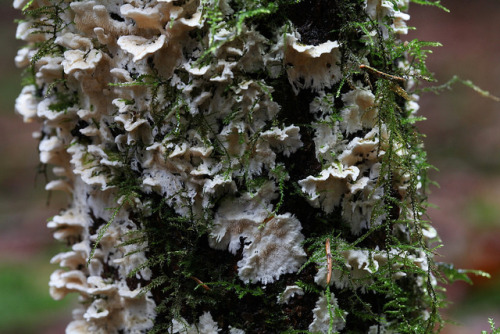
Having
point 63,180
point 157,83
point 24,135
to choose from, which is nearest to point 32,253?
point 24,135

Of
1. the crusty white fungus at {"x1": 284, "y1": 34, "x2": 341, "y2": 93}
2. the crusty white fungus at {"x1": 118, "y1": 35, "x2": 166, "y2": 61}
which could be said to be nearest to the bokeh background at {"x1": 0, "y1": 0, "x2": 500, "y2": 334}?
the crusty white fungus at {"x1": 284, "y1": 34, "x2": 341, "y2": 93}

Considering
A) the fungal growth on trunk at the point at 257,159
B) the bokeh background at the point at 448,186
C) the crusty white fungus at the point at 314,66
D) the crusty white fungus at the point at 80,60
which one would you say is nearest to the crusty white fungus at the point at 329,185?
the fungal growth on trunk at the point at 257,159

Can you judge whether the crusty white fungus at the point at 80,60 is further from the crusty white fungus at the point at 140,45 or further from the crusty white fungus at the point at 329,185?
the crusty white fungus at the point at 329,185

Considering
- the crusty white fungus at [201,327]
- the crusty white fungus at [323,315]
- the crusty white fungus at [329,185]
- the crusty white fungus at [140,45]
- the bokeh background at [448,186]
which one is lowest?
the bokeh background at [448,186]

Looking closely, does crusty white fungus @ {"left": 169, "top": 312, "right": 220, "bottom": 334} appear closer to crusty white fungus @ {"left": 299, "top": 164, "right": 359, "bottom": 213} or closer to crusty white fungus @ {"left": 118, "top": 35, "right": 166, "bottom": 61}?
crusty white fungus @ {"left": 299, "top": 164, "right": 359, "bottom": 213}

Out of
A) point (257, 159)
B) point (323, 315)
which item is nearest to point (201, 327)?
point (323, 315)

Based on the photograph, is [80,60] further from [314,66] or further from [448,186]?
[448,186]

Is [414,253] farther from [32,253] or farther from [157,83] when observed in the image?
[32,253]
